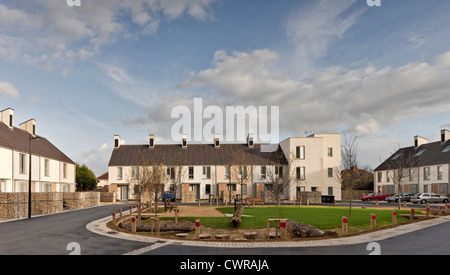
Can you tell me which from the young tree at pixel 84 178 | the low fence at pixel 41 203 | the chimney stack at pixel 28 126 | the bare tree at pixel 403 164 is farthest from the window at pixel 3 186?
the bare tree at pixel 403 164

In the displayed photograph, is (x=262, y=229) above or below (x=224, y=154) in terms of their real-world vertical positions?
below

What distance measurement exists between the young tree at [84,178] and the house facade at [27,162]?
15598 millimetres

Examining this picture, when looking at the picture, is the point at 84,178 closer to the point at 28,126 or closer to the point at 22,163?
the point at 28,126

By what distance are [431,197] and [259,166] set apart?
78.4 ft

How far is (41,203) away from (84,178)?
1605 inches

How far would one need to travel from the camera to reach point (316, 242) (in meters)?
15.7

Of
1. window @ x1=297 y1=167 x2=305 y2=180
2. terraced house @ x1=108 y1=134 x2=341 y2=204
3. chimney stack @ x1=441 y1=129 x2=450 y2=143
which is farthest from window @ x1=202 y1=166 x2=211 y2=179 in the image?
chimney stack @ x1=441 y1=129 x2=450 y2=143

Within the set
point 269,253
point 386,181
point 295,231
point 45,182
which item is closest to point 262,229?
point 295,231

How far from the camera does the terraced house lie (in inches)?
2179

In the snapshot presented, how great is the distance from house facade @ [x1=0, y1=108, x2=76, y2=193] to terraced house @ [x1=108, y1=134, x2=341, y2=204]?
865 cm

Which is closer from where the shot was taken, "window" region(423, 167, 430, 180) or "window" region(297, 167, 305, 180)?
"window" region(297, 167, 305, 180)

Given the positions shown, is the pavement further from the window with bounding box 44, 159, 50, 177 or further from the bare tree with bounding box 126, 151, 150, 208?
the window with bounding box 44, 159, 50, 177

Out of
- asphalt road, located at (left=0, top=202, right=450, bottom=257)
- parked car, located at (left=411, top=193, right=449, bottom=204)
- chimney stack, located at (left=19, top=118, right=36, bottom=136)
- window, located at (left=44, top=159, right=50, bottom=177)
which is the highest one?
chimney stack, located at (left=19, top=118, right=36, bottom=136)
